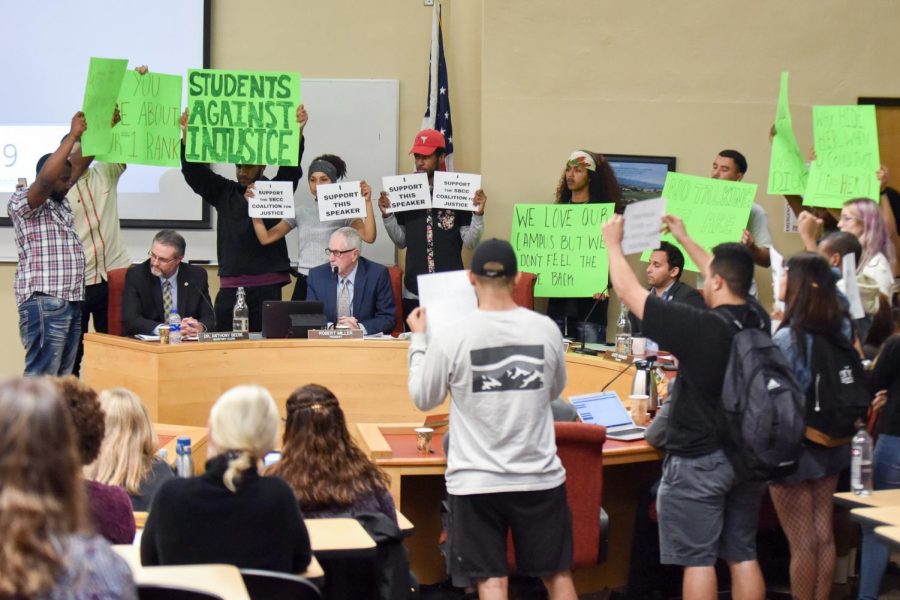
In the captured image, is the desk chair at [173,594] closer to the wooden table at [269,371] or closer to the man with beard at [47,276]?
the wooden table at [269,371]

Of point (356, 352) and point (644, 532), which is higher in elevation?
point (356, 352)

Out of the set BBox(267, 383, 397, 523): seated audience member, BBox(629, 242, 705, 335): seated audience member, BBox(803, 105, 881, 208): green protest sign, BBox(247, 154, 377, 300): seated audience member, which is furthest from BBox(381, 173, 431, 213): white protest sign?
BBox(267, 383, 397, 523): seated audience member

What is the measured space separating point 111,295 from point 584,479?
3.52m

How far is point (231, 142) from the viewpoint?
23.8 feet

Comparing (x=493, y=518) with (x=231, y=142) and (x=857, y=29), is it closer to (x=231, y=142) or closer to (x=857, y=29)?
(x=231, y=142)

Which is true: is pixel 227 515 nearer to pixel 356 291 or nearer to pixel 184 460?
pixel 184 460

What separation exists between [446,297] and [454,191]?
3.75 meters

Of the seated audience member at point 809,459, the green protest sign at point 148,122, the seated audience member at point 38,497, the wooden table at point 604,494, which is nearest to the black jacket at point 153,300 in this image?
the green protest sign at point 148,122

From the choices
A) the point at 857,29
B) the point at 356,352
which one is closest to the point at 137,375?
the point at 356,352

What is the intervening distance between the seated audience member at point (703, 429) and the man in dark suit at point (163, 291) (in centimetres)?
334

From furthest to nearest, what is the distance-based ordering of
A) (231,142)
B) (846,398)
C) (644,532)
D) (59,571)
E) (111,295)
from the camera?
(231,142), (111,295), (644,532), (846,398), (59,571)

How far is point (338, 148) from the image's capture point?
8773 millimetres

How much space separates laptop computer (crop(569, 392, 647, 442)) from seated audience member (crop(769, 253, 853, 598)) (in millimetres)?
743

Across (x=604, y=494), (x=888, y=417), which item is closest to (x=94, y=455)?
(x=604, y=494)
